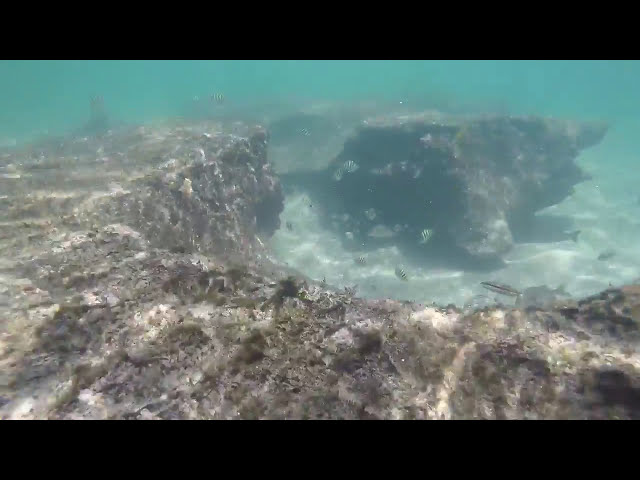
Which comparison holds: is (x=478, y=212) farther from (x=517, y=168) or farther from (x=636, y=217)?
(x=636, y=217)

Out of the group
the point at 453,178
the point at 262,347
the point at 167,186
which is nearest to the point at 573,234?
the point at 453,178

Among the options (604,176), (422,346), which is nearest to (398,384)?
(422,346)

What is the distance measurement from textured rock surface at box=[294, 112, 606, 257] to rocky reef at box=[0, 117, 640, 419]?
38.6ft

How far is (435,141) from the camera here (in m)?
15.8

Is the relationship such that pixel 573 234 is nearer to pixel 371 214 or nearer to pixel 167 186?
pixel 371 214

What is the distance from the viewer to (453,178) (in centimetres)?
1512

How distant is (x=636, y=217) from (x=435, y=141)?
12136mm

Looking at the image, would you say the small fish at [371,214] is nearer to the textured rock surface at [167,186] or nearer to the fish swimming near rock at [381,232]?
the fish swimming near rock at [381,232]

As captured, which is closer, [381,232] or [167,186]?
[167,186]

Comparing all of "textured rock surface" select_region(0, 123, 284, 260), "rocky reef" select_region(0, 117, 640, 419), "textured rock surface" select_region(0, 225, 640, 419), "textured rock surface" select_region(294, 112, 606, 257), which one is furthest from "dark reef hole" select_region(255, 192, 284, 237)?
"textured rock surface" select_region(0, 225, 640, 419)

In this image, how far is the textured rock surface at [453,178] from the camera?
1504cm

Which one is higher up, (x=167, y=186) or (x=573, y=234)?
(x=167, y=186)

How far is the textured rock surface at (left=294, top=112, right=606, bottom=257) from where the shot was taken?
49.3ft

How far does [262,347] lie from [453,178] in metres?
14.1
